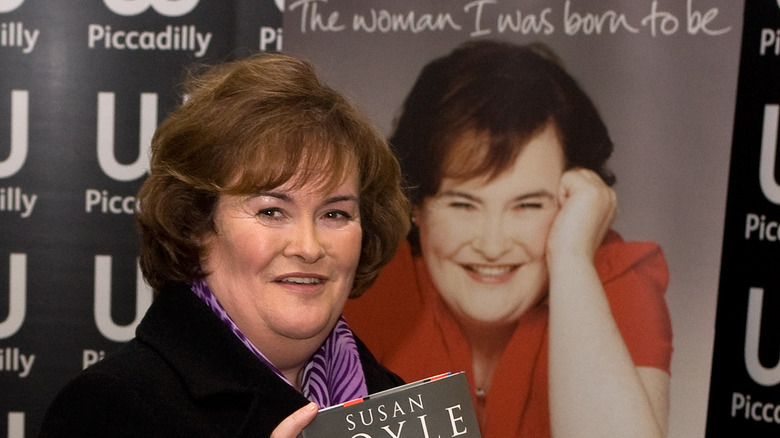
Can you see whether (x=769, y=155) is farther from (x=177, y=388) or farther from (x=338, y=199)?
(x=177, y=388)

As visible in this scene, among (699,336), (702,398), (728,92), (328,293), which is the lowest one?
(702,398)

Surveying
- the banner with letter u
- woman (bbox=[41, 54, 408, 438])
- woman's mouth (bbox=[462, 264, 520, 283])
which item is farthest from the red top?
woman (bbox=[41, 54, 408, 438])

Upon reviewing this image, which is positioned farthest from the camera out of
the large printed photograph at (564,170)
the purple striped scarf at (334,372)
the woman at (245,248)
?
the large printed photograph at (564,170)

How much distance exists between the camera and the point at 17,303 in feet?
9.41

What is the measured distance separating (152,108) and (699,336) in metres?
2.05

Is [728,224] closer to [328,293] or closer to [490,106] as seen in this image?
[490,106]

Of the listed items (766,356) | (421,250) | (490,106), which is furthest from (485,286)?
(766,356)

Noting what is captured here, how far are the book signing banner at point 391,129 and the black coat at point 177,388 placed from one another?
1.34 m

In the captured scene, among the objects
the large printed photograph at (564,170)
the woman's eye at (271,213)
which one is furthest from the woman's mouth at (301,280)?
the large printed photograph at (564,170)

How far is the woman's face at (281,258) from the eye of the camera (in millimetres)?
1401

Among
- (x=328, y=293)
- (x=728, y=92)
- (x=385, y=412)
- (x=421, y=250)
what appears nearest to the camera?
(x=385, y=412)

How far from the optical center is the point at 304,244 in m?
1.39

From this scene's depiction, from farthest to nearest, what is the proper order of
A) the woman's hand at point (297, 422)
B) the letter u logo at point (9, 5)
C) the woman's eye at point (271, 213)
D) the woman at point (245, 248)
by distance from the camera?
the letter u logo at point (9, 5) < the woman's eye at point (271, 213) < the woman at point (245, 248) < the woman's hand at point (297, 422)

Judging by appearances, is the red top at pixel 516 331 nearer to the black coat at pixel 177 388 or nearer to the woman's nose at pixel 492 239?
the woman's nose at pixel 492 239
